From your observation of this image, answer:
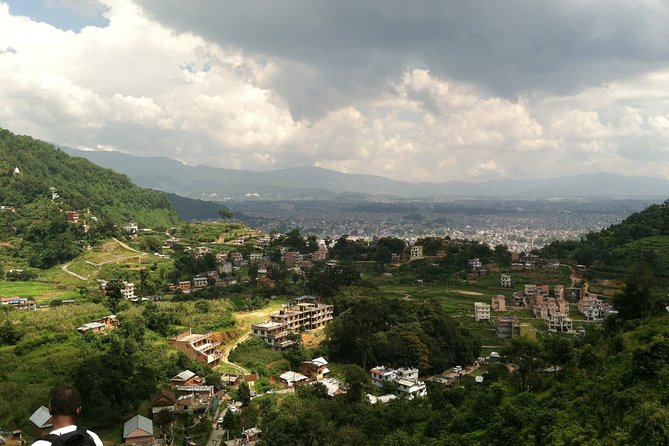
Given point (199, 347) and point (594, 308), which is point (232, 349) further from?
point (594, 308)

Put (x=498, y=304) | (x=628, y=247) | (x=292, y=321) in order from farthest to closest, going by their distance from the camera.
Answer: (x=628, y=247)
(x=498, y=304)
(x=292, y=321)

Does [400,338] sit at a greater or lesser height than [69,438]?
lesser

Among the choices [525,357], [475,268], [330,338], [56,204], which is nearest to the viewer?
[525,357]

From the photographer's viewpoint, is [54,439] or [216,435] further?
[216,435]

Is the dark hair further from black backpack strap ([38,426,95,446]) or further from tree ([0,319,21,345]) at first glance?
tree ([0,319,21,345])

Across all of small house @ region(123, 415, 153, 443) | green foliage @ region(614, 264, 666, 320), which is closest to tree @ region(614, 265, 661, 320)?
green foliage @ region(614, 264, 666, 320)

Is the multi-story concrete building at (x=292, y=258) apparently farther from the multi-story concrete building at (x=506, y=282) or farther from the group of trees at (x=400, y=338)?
the group of trees at (x=400, y=338)

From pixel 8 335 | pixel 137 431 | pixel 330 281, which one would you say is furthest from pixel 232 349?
pixel 330 281

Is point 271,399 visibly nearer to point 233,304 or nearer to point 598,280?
point 233,304
